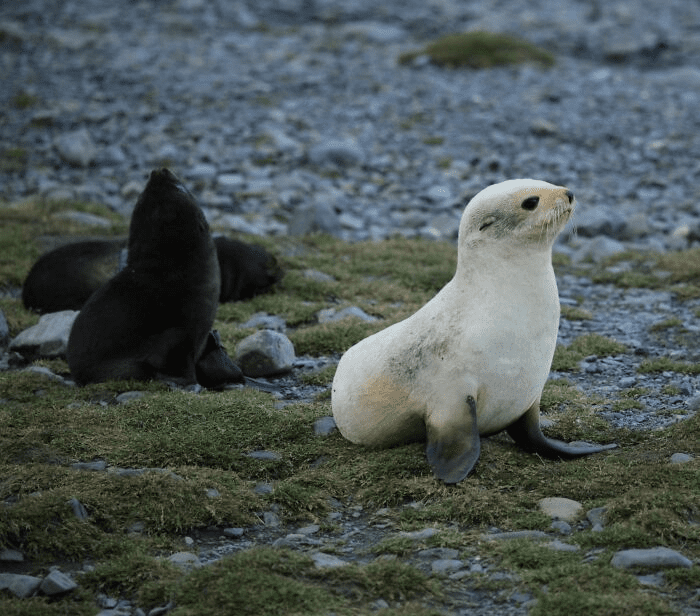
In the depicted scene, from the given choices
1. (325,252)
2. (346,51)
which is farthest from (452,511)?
(346,51)

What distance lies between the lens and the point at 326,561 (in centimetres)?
516

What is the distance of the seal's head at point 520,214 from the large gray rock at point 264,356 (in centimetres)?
286

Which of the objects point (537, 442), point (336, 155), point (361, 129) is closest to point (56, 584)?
point (537, 442)

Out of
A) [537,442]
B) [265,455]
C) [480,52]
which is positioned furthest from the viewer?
[480,52]

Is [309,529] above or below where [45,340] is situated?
above

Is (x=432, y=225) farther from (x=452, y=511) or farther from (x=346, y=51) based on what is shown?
(x=346, y=51)

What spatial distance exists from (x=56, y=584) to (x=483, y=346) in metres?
2.69

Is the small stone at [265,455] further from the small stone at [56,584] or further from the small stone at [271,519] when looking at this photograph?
the small stone at [56,584]

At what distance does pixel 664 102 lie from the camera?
73.5ft

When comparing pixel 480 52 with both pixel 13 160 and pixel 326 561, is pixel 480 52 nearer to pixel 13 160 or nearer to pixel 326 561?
pixel 13 160

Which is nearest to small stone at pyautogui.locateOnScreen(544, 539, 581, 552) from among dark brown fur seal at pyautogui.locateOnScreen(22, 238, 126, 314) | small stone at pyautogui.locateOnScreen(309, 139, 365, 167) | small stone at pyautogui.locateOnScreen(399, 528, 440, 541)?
small stone at pyautogui.locateOnScreen(399, 528, 440, 541)

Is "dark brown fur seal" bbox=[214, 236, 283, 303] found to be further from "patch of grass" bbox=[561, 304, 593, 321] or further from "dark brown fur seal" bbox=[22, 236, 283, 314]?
"patch of grass" bbox=[561, 304, 593, 321]

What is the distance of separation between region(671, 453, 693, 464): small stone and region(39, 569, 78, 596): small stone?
3.39 m

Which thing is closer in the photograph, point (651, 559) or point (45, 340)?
point (651, 559)
